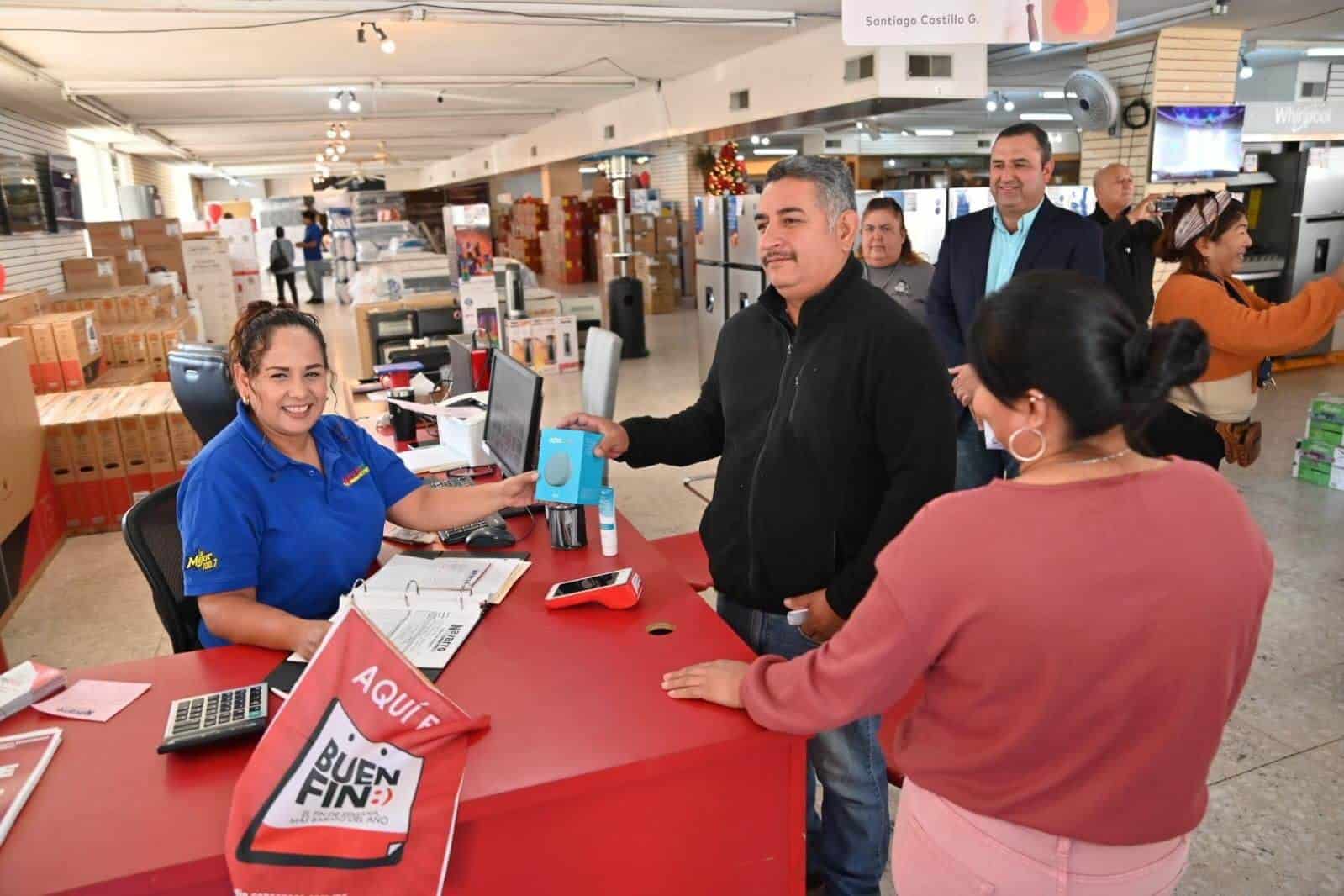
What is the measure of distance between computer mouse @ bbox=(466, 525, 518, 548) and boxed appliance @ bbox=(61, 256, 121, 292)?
9540 mm

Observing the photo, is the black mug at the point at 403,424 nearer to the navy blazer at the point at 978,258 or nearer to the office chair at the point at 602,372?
the office chair at the point at 602,372

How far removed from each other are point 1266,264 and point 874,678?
32.5 ft

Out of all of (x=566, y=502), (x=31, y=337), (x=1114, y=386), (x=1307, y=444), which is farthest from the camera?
(x=31, y=337)

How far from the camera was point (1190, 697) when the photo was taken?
1102mm

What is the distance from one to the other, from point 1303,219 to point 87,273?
12553 mm

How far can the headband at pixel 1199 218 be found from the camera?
10.1 ft

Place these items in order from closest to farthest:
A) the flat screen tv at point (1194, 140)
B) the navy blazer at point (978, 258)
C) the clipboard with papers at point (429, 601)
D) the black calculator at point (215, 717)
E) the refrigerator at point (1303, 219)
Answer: the black calculator at point (215, 717)
the clipboard with papers at point (429, 601)
the navy blazer at point (978, 258)
the flat screen tv at point (1194, 140)
the refrigerator at point (1303, 219)

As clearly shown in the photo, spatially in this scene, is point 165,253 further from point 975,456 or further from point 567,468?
point 567,468

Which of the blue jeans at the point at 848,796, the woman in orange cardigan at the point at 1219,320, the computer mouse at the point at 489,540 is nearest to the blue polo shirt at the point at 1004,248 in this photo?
the woman in orange cardigan at the point at 1219,320

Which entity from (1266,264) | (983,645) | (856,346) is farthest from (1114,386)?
(1266,264)

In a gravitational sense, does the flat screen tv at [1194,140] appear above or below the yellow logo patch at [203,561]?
above

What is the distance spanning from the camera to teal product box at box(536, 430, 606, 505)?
7.24ft

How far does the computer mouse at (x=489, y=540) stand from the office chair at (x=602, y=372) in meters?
0.53

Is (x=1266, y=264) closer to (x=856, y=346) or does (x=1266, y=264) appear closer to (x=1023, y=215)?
(x=1023, y=215)
